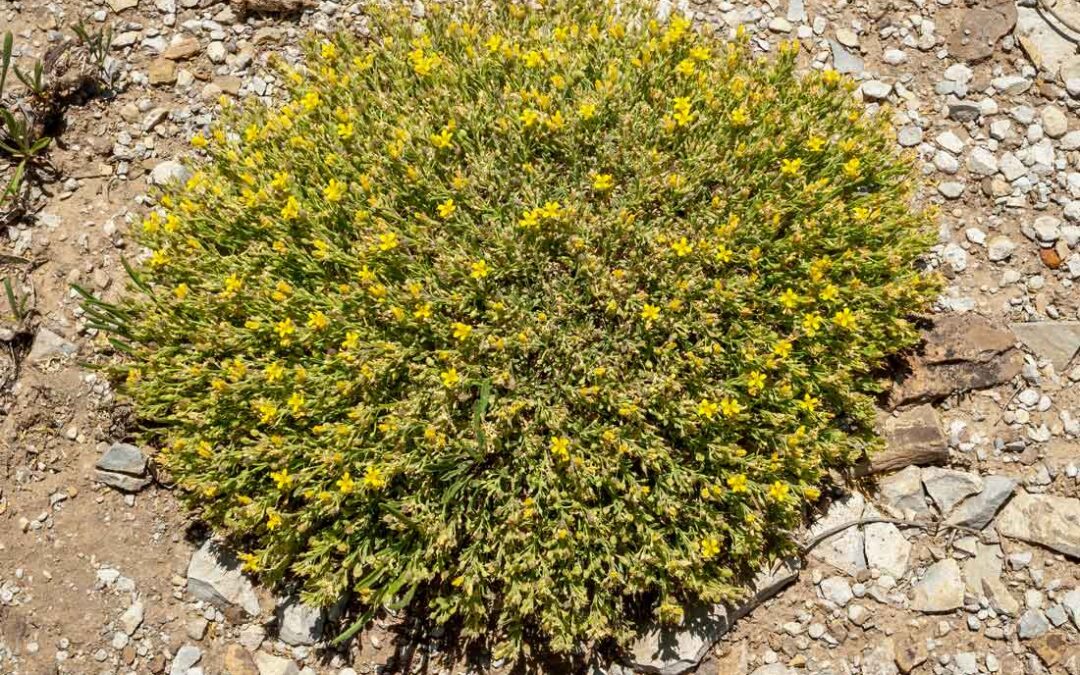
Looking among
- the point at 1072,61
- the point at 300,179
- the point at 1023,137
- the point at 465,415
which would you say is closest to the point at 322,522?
the point at 465,415

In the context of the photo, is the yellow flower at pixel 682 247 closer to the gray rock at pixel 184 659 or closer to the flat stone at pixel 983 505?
the flat stone at pixel 983 505

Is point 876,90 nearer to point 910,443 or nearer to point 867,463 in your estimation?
point 910,443

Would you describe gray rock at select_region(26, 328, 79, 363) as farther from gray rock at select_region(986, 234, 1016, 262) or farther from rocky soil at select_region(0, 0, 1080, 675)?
gray rock at select_region(986, 234, 1016, 262)

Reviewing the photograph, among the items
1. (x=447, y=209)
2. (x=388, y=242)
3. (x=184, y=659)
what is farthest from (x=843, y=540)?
(x=184, y=659)

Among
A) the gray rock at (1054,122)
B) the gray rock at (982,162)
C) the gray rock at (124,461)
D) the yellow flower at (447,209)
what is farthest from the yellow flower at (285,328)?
the gray rock at (1054,122)

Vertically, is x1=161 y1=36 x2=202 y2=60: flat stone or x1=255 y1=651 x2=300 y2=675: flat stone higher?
x1=161 y1=36 x2=202 y2=60: flat stone

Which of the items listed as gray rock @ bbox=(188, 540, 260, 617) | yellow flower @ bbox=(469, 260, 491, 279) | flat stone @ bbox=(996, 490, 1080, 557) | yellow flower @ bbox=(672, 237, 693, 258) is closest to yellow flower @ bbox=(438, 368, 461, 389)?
yellow flower @ bbox=(469, 260, 491, 279)

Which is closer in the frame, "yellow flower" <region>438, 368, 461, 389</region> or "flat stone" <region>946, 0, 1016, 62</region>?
"yellow flower" <region>438, 368, 461, 389</region>
